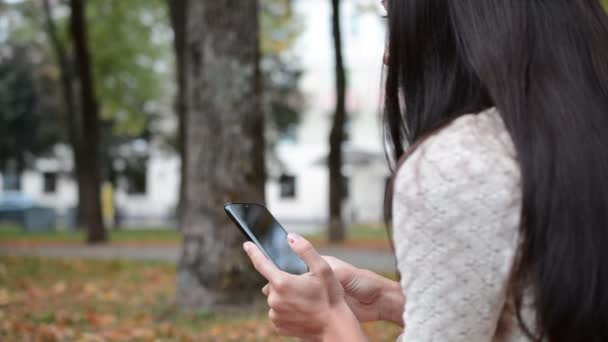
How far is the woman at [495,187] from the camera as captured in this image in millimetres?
1409

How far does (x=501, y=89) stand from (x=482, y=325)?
44 centimetres

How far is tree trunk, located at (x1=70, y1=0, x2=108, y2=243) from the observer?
17.2 metres

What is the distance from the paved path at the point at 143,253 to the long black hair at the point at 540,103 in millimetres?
10336

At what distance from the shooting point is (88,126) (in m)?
18.0

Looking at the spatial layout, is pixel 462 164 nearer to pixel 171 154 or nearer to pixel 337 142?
pixel 337 142

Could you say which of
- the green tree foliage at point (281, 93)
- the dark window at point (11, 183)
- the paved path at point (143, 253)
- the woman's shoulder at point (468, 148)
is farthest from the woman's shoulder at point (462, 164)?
the dark window at point (11, 183)

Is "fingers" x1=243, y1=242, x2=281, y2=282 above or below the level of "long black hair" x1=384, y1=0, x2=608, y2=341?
below

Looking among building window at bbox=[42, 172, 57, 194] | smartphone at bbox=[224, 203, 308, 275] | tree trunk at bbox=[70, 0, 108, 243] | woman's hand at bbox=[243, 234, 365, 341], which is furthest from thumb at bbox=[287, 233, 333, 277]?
building window at bbox=[42, 172, 57, 194]

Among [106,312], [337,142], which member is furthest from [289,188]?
[106,312]

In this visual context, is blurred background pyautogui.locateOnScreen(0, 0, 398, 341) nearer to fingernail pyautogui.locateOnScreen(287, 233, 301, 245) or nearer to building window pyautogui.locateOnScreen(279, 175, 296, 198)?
building window pyautogui.locateOnScreen(279, 175, 296, 198)

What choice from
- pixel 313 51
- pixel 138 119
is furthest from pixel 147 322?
pixel 313 51

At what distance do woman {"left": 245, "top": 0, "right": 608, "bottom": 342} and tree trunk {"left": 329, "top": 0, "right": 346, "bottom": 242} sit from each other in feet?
43.7

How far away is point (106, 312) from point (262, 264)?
5.86 metres

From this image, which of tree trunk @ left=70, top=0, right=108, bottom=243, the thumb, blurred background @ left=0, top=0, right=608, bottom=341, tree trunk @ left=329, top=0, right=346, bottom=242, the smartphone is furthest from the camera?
tree trunk @ left=70, top=0, right=108, bottom=243
